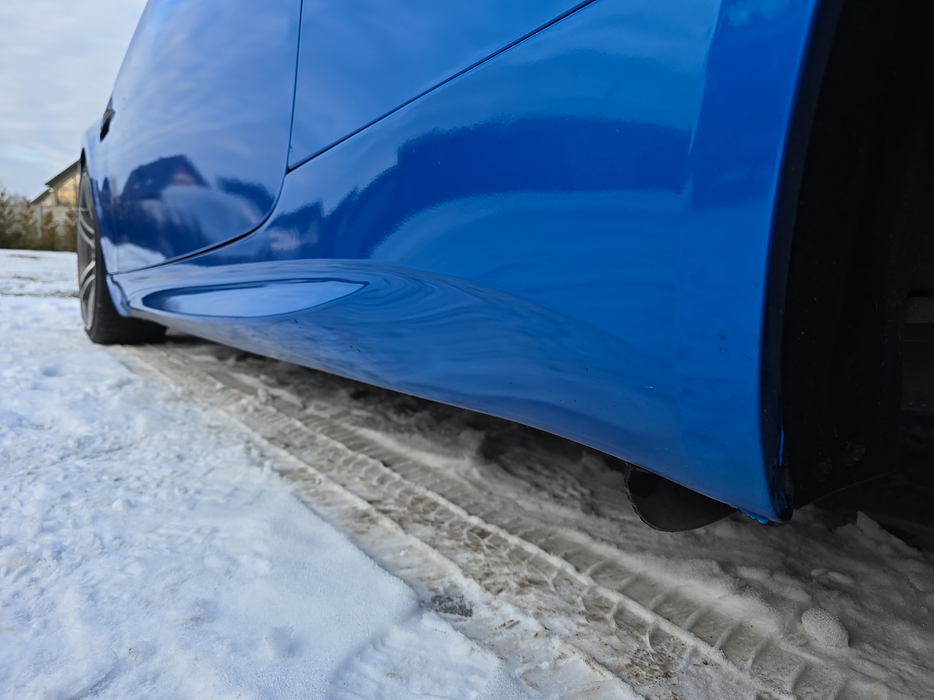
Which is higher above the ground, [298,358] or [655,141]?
[655,141]

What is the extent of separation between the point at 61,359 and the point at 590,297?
2638 millimetres

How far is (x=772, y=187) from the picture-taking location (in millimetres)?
587

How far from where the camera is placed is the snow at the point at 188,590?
866mm

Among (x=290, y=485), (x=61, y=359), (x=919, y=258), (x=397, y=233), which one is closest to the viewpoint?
(x=919, y=258)

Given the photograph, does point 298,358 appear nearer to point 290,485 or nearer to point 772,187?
point 290,485

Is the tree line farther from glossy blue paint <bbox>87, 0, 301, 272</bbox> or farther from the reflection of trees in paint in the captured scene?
the reflection of trees in paint

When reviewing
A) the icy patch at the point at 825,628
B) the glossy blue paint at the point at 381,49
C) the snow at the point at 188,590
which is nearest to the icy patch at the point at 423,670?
the snow at the point at 188,590

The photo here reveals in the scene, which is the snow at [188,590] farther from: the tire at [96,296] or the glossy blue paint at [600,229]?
the tire at [96,296]

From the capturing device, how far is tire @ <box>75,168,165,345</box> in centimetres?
295

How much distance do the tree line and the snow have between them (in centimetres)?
1242

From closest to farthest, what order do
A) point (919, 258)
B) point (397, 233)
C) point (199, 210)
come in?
point (919, 258) < point (397, 233) < point (199, 210)

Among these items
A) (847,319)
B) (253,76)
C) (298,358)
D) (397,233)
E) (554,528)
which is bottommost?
(554,528)

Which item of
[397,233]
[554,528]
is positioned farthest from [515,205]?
[554,528]

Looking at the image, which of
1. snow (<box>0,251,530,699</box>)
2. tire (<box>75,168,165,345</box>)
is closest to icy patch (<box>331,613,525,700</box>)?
snow (<box>0,251,530,699</box>)
